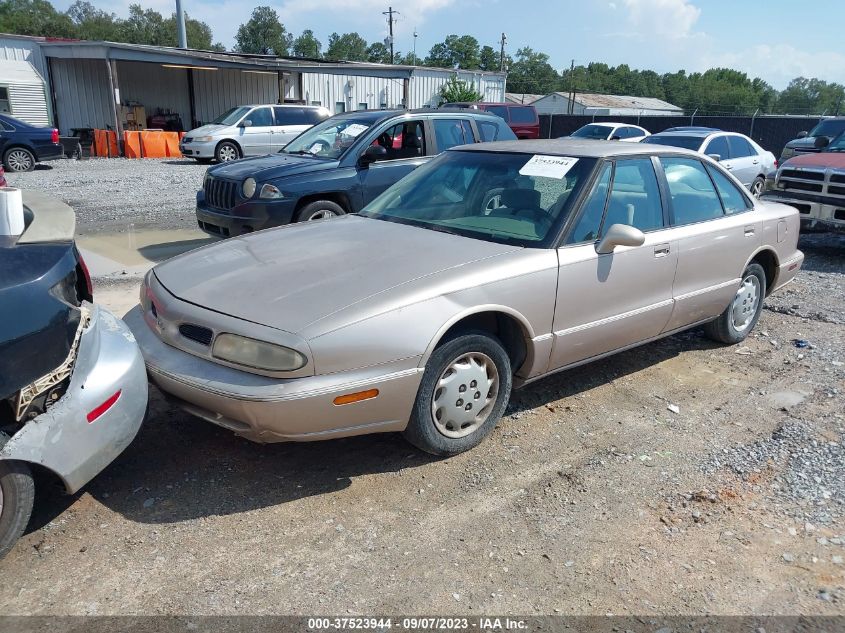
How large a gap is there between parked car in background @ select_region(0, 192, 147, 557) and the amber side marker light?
92cm

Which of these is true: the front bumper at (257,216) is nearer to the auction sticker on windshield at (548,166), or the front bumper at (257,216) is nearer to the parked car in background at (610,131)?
the auction sticker on windshield at (548,166)

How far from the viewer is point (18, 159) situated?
17.2 m

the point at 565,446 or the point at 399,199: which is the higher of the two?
the point at 399,199

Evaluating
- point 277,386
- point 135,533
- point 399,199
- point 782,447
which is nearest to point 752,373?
point 782,447

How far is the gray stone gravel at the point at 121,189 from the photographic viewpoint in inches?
431

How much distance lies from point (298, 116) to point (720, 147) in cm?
1269

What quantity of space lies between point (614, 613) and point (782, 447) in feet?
6.49

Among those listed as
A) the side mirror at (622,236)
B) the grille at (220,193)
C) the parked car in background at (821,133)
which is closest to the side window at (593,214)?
the side mirror at (622,236)

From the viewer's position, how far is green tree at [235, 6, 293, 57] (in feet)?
328

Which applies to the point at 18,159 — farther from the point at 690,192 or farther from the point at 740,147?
the point at 690,192

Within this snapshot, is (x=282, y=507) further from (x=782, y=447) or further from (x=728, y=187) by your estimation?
(x=728, y=187)

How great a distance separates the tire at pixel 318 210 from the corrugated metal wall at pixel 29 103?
20.0 m

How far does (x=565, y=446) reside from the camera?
157 inches

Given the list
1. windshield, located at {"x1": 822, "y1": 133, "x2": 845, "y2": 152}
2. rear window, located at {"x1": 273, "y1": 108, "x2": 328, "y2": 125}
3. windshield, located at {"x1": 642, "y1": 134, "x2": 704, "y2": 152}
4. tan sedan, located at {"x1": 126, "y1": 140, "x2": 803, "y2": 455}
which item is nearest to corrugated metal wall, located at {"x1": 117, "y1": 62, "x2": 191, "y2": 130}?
rear window, located at {"x1": 273, "y1": 108, "x2": 328, "y2": 125}
